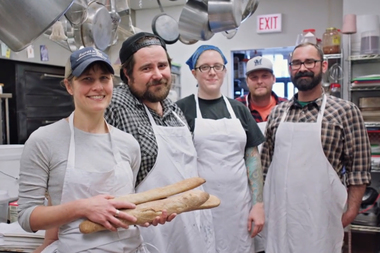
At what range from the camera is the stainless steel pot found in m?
0.97

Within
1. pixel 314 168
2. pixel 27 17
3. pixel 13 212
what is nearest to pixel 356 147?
pixel 314 168

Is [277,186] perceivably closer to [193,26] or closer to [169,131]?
[169,131]

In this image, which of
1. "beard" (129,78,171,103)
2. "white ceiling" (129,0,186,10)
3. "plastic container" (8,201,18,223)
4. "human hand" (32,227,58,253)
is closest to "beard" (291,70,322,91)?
"beard" (129,78,171,103)

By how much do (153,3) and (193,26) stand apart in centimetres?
267

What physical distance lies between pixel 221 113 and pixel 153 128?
50 centimetres

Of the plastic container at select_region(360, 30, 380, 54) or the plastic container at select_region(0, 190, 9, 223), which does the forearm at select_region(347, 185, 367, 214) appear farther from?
the plastic container at select_region(360, 30, 380, 54)

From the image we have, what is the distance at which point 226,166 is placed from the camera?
5.47 feet

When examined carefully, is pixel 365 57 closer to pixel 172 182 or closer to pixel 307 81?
pixel 307 81

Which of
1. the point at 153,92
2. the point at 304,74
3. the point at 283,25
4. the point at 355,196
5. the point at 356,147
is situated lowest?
the point at 355,196

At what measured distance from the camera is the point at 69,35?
2.22 meters

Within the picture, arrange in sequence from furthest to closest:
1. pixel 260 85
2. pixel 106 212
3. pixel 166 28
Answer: pixel 166 28 < pixel 260 85 < pixel 106 212

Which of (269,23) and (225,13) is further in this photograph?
(269,23)

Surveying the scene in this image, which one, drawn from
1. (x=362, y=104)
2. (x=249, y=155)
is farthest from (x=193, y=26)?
(x=362, y=104)

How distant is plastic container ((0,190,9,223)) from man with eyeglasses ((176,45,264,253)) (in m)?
0.90
